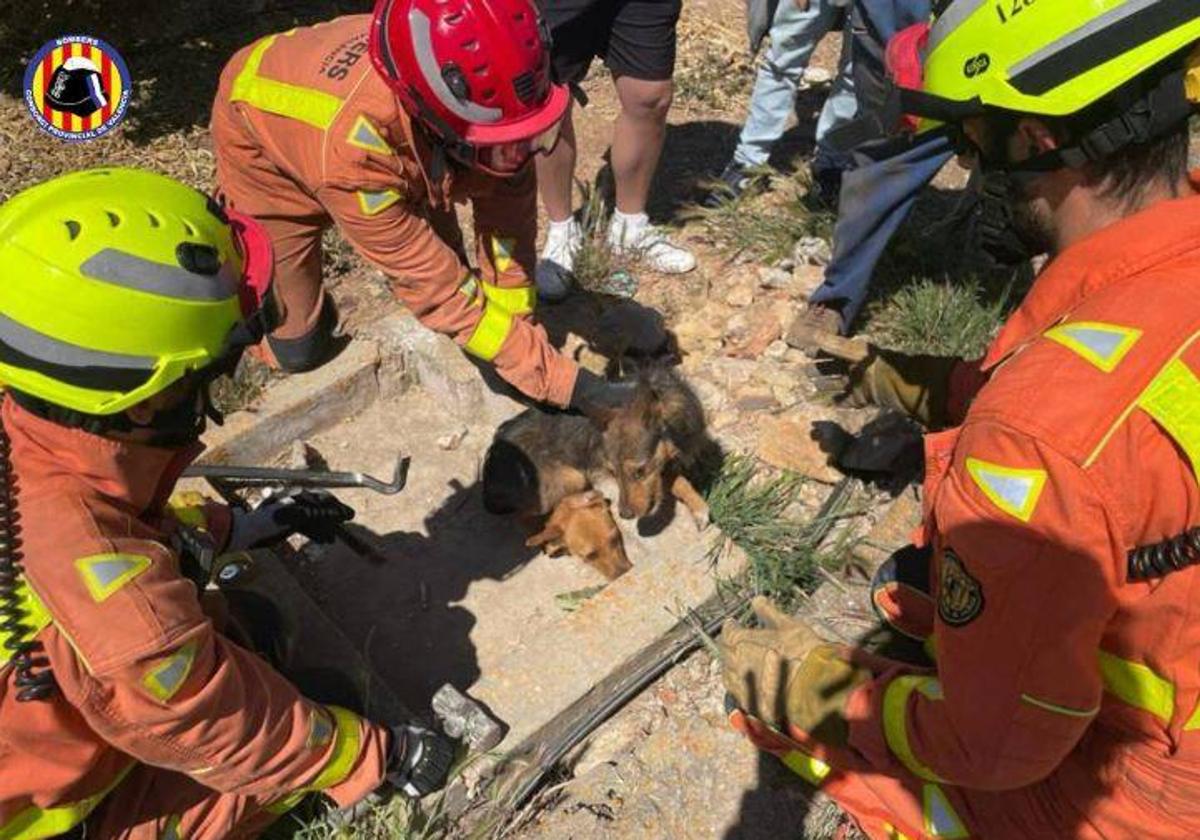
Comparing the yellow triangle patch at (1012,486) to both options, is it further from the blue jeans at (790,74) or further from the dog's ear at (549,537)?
the blue jeans at (790,74)

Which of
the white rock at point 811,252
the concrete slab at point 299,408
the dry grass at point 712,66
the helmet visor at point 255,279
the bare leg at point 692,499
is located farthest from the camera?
the dry grass at point 712,66

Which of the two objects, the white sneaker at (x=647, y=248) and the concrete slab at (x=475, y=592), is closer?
the concrete slab at (x=475, y=592)

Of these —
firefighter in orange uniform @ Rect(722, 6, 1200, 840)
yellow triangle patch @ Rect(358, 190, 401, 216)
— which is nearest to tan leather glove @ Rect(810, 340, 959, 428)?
firefighter in orange uniform @ Rect(722, 6, 1200, 840)

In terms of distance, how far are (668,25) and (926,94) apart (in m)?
2.77

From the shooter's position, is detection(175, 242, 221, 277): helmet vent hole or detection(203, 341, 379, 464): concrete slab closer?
detection(175, 242, 221, 277): helmet vent hole

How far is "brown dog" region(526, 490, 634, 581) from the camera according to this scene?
3.65 meters

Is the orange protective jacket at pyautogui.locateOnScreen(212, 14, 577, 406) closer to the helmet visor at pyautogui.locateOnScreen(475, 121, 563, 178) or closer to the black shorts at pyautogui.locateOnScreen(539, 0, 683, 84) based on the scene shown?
the helmet visor at pyautogui.locateOnScreen(475, 121, 563, 178)

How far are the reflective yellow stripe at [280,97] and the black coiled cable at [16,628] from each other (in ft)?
6.11

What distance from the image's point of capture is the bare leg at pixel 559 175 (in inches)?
192

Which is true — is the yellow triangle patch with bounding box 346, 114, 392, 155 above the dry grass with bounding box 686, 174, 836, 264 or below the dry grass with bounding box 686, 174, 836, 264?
above

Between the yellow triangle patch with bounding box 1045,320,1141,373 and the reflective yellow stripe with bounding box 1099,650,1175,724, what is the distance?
699mm

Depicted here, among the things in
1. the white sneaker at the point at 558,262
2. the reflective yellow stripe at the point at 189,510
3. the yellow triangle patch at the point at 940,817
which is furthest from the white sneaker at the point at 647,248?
the yellow triangle patch at the point at 940,817

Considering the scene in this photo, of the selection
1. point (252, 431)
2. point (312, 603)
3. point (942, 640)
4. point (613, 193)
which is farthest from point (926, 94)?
point (613, 193)

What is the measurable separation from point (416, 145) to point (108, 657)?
79.9 inches
